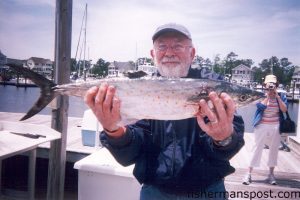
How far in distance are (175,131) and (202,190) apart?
0.61 meters

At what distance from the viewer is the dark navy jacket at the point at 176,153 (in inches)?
103

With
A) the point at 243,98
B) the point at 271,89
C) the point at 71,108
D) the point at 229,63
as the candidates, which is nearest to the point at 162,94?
the point at 243,98

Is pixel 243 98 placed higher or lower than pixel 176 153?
higher

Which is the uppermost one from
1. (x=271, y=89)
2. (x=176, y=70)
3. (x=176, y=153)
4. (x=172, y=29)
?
(x=172, y=29)

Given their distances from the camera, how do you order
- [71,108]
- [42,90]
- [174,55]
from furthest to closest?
[71,108] → [174,55] → [42,90]

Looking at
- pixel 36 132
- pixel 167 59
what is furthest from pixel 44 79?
pixel 36 132

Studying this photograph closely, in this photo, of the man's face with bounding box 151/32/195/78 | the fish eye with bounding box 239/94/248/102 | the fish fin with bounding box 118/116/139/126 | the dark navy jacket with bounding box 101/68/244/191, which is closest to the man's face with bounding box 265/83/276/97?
the man's face with bounding box 151/32/195/78

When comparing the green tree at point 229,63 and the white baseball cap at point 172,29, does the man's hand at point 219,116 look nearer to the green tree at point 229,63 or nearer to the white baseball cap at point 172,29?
the white baseball cap at point 172,29

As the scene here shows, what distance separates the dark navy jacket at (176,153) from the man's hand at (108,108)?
91 mm

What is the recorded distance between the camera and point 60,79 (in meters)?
4.75

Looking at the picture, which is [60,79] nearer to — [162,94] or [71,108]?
[162,94]

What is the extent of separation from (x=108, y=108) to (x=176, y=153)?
2.56 feet

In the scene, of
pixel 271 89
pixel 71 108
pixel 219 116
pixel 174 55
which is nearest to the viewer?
pixel 219 116

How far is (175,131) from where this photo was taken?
2744 millimetres
